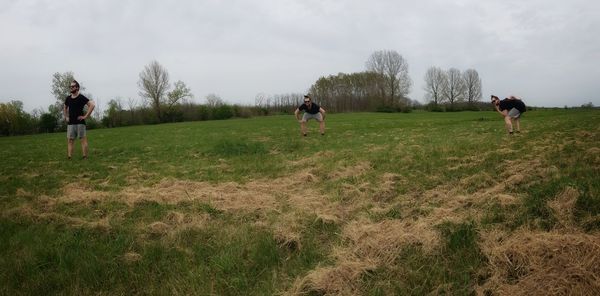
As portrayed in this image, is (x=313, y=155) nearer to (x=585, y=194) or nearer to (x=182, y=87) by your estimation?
(x=585, y=194)

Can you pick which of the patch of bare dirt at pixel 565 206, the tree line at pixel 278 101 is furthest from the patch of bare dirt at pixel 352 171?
the tree line at pixel 278 101

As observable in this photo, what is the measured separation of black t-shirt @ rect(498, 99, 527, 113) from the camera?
48.8ft

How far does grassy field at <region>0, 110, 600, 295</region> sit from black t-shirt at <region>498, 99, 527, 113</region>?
7.80m

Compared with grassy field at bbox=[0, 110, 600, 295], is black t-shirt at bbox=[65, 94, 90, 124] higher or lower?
higher

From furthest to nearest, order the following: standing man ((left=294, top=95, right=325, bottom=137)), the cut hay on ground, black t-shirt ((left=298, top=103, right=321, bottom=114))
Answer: black t-shirt ((left=298, top=103, right=321, bottom=114)) → standing man ((left=294, top=95, right=325, bottom=137)) → the cut hay on ground

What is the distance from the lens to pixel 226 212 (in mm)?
5859

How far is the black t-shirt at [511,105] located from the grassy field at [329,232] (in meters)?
7.80

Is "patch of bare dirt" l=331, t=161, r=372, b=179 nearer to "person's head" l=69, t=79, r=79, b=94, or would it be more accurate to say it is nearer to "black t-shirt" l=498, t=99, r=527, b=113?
"person's head" l=69, t=79, r=79, b=94

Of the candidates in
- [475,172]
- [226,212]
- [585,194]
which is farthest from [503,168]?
[226,212]

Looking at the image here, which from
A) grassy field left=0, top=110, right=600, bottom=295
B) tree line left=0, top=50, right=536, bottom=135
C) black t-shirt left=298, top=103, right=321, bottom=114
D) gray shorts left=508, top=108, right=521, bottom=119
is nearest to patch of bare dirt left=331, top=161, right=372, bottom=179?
grassy field left=0, top=110, right=600, bottom=295

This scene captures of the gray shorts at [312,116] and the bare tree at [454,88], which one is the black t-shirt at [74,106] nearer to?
the gray shorts at [312,116]

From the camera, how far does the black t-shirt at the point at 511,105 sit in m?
14.9

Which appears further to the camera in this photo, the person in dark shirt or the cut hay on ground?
the person in dark shirt

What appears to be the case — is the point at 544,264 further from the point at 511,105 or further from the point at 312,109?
the point at 312,109
